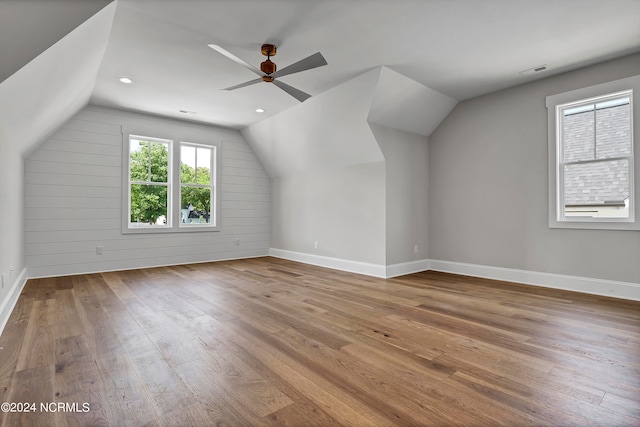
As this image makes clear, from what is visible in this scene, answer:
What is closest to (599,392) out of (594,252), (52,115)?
(594,252)

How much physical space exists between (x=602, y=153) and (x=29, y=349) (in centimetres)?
607

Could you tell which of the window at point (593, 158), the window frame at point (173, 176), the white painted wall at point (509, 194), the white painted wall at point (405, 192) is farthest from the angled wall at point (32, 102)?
the window at point (593, 158)

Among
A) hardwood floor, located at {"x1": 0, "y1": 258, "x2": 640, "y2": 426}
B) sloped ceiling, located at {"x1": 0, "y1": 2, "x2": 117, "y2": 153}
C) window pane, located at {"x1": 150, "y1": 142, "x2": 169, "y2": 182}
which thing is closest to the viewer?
hardwood floor, located at {"x1": 0, "y1": 258, "x2": 640, "y2": 426}

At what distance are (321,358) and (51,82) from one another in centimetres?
344

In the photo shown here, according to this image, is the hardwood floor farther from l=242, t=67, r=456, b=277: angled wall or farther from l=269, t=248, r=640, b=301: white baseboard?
l=242, t=67, r=456, b=277: angled wall

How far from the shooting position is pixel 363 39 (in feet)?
10.6

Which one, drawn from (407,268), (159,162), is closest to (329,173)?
(407,268)

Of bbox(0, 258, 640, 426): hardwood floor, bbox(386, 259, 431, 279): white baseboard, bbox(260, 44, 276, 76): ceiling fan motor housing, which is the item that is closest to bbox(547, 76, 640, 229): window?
bbox(0, 258, 640, 426): hardwood floor

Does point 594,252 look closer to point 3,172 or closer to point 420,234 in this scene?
point 420,234

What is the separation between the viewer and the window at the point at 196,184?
20.5 feet

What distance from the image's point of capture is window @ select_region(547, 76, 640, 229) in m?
3.69

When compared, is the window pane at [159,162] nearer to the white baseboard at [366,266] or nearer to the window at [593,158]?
the white baseboard at [366,266]

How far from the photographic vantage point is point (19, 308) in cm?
326

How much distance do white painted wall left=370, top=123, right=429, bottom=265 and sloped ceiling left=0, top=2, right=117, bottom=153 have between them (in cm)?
345
